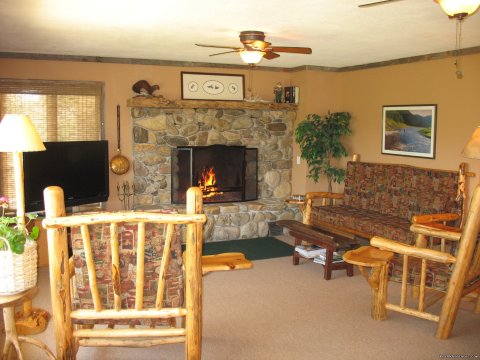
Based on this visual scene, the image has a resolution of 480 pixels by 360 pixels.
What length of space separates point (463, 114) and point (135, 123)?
3.89 m

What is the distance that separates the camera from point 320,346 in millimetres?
3402

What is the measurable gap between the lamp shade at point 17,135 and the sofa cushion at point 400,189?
13.2ft

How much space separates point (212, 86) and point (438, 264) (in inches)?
160

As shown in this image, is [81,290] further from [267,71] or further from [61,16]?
[267,71]

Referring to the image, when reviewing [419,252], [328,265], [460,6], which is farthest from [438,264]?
[460,6]

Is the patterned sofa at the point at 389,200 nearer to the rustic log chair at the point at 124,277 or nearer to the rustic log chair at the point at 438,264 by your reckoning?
the rustic log chair at the point at 438,264

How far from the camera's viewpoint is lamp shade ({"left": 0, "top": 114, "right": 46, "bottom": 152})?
3.08 m

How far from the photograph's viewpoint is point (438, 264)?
3740mm

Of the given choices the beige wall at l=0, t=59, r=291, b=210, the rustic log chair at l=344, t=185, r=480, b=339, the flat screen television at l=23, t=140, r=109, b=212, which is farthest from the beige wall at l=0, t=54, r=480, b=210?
the rustic log chair at l=344, t=185, r=480, b=339

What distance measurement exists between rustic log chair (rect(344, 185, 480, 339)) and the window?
3817 millimetres

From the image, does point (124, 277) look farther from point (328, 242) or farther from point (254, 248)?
point (254, 248)

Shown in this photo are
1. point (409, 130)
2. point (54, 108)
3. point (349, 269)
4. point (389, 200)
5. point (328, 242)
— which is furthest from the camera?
point (409, 130)

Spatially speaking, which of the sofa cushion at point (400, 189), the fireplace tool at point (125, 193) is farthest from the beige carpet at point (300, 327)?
the fireplace tool at point (125, 193)

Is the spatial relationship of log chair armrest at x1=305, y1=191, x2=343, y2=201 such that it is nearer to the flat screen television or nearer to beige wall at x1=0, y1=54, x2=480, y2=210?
beige wall at x1=0, y1=54, x2=480, y2=210
